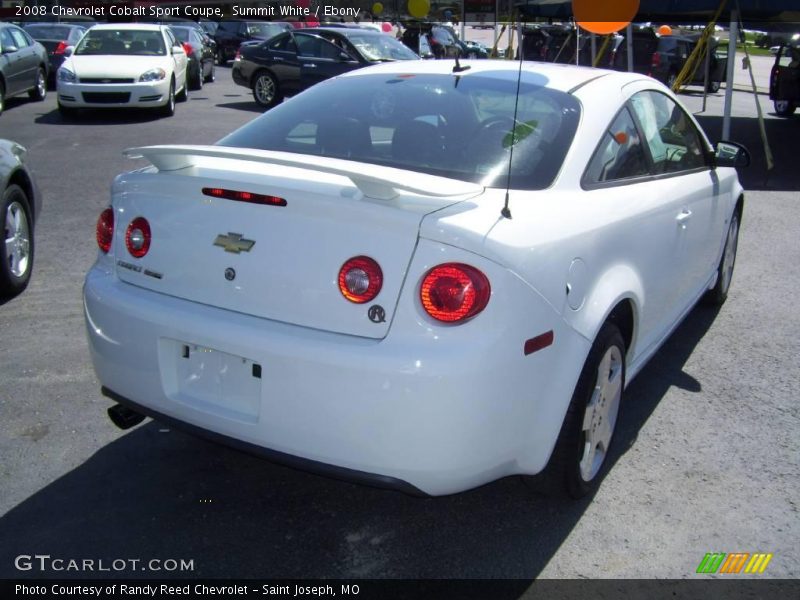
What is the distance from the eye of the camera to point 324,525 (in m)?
3.25

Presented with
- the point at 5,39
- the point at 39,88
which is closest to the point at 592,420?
the point at 5,39

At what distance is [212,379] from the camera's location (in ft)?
9.66

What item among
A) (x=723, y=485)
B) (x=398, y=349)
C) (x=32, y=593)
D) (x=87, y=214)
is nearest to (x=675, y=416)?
(x=723, y=485)

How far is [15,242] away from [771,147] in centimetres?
1318

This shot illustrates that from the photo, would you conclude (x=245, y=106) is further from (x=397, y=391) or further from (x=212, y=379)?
(x=397, y=391)

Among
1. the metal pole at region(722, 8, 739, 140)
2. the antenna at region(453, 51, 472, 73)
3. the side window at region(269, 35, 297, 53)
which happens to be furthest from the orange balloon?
the side window at region(269, 35, 297, 53)

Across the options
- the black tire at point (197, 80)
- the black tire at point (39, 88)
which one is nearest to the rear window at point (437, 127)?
the black tire at point (39, 88)

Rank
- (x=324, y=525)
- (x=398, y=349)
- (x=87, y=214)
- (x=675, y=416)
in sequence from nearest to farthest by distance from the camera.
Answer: (x=398, y=349) < (x=324, y=525) < (x=675, y=416) < (x=87, y=214)

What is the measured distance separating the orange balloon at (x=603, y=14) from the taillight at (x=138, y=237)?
4.14 meters

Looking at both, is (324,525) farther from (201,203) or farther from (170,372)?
(201,203)

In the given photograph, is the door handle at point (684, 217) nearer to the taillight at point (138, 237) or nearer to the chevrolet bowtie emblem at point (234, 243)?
the chevrolet bowtie emblem at point (234, 243)

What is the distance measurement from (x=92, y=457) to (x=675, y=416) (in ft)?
8.86

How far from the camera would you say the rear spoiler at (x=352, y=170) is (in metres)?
2.72

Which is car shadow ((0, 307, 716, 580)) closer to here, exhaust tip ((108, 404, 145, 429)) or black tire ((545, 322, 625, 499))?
black tire ((545, 322, 625, 499))
